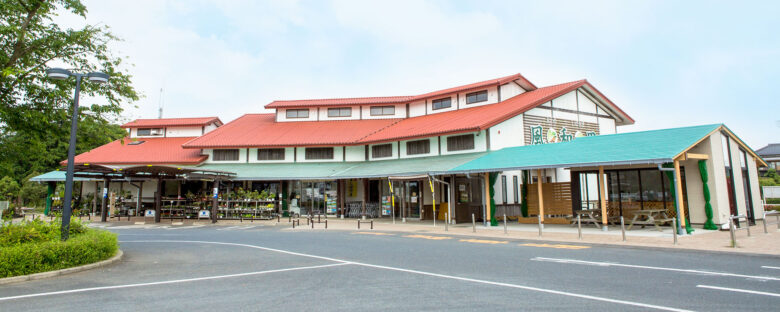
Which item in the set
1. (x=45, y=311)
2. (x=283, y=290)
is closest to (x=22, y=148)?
(x=45, y=311)

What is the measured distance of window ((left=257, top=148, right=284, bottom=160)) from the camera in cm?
2752

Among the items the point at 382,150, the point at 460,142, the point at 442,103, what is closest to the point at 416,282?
the point at 460,142

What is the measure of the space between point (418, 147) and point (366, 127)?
630 cm

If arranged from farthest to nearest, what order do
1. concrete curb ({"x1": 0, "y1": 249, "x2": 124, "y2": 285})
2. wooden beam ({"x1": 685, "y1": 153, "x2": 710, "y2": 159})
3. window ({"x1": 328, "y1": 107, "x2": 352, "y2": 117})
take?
window ({"x1": 328, "y1": 107, "x2": 352, "y2": 117}) → wooden beam ({"x1": 685, "y1": 153, "x2": 710, "y2": 159}) → concrete curb ({"x1": 0, "y1": 249, "x2": 124, "y2": 285})

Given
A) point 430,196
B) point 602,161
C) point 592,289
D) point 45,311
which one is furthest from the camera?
point 430,196

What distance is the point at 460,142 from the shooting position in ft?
71.5

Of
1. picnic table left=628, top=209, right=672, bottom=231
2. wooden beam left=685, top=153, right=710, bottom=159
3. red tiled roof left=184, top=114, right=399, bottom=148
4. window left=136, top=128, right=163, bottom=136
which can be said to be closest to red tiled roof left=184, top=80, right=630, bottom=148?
red tiled roof left=184, top=114, right=399, bottom=148

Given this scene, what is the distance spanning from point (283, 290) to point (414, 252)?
4.71m

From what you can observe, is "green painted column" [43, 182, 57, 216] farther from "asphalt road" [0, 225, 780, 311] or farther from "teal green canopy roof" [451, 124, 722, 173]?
"teal green canopy roof" [451, 124, 722, 173]

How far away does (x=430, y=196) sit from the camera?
23.2 metres

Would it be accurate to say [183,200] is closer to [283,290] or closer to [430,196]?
[430,196]

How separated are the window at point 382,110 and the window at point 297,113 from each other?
5033 millimetres

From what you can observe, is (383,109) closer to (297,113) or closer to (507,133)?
(297,113)

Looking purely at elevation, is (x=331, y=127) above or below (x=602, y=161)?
above
